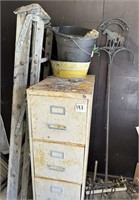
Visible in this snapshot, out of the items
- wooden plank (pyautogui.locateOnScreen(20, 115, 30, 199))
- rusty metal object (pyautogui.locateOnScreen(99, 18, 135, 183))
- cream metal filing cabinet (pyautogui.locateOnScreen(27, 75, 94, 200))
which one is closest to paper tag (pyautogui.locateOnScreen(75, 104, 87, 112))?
cream metal filing cabinet (pyautogui.locateOnScreen(27, 75, 94, 200))

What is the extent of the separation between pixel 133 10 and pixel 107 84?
2.03ft

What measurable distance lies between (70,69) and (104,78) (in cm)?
46

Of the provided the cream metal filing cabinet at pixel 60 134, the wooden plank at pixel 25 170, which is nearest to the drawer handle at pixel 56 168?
the cream metal filing cabinet at pixel 60 134

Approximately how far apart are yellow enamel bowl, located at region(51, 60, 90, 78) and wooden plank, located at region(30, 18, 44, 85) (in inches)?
5.6

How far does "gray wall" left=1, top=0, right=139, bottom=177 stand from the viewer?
1647 mm

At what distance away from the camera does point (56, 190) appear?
1438mm

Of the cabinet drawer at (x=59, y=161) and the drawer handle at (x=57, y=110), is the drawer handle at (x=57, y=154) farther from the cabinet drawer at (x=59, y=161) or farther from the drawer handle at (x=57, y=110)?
the drawer handle at (x=57, y=110)

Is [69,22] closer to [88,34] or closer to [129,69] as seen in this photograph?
[88,34]

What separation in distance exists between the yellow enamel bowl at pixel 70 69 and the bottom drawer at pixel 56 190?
75 cm

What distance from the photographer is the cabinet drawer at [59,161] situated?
1.29 meters

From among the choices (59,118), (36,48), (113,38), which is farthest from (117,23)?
(59,118)

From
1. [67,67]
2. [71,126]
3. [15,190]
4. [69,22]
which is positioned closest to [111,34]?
[69,22]

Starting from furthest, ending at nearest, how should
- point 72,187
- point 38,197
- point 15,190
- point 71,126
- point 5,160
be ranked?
point 5,160
point 15,190
point 38,197
point 72,187
point 71,126

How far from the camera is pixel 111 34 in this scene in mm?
1663
